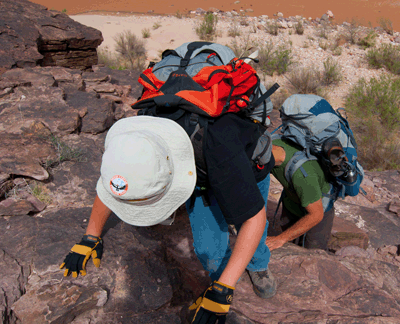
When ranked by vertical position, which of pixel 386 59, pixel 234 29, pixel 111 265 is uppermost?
pixel 234 29

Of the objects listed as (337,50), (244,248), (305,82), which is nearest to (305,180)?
(244,248)

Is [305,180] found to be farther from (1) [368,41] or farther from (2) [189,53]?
(1) [368,41]

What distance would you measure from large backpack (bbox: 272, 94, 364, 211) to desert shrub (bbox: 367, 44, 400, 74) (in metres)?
9.25

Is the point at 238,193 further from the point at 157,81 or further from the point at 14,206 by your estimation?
the point at 14,206

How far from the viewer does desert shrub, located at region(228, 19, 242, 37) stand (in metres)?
12.4

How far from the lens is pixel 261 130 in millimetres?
1641

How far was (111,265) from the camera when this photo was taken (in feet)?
5.90

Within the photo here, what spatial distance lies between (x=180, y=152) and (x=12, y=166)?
1.95m

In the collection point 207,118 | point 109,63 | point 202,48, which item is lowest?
point 109,63

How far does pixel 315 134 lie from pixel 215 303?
1464mm

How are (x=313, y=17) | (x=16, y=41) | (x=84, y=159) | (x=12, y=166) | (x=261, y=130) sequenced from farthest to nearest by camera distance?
(x=313, y=17) < (x=16, y=41) < (x=84, y=159) < (x=12, y=166) < (x=261, y=130)

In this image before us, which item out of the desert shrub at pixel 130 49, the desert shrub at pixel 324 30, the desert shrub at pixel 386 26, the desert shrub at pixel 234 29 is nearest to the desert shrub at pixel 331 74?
the desert shrub at pixel 324 30

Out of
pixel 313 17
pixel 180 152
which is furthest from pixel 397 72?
pixel 180 152

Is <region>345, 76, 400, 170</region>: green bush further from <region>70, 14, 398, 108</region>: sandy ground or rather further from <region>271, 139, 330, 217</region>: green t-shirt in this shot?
<region>271, 139, 330, 217</region>: green t-shirt
